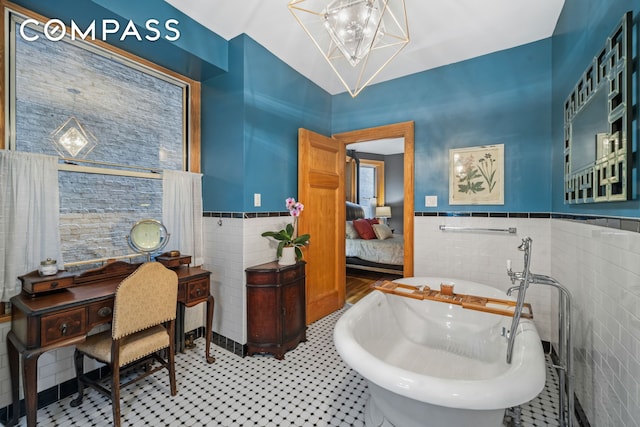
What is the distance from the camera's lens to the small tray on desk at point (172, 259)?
2.22 metres

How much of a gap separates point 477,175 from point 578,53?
1.13 m

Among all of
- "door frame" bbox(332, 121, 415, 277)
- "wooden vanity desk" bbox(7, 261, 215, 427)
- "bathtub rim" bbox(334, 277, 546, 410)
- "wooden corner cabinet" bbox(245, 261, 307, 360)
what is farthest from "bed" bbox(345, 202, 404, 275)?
"wooden vanity desk" bbox(7, 261, 215, 427)

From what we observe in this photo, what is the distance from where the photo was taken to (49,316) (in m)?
1.45

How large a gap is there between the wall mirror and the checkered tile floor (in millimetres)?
1433

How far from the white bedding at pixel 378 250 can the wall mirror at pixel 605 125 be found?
291 cm

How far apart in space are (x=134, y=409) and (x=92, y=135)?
193cm

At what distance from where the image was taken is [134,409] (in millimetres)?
1747

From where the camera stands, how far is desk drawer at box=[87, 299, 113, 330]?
1597 millimetres

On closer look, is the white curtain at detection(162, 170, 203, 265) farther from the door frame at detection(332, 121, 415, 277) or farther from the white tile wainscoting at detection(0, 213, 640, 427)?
the door frame at detection(332, 121, 415, 277)

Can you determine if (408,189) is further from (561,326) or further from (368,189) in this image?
(368,189)

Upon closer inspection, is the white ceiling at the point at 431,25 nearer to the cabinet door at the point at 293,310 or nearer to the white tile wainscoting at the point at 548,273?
the white tile wainscoting at the point at 548,273

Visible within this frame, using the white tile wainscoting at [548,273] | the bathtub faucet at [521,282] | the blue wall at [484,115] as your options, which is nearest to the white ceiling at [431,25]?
the blue wall at [484,115]

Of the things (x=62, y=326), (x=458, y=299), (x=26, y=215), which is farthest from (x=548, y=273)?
(x=26, y=215)

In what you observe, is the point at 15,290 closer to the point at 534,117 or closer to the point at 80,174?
the point at 80,174
